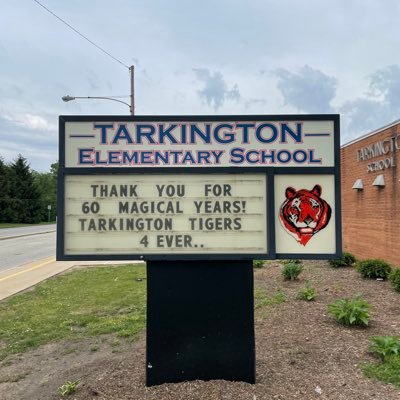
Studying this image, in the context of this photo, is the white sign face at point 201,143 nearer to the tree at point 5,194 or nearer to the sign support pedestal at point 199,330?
the sign support pedestal at point 199,330

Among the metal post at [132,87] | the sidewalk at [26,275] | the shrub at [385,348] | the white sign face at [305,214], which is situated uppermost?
the metal post at [132,87]

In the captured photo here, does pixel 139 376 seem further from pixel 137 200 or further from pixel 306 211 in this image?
pixel 306 211

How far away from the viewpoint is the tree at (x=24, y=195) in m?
63.8

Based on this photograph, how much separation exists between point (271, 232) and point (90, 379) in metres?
2.46

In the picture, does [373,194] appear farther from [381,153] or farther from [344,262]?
[344,262]

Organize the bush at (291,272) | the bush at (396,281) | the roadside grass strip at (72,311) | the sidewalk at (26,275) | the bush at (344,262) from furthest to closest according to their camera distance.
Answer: the bush at (344,262)
the sidewalk at (26,275)
the bush at (291,272)
the bush at (396,281)
the roadside grass strip at (72,311)

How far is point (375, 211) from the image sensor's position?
11523mm

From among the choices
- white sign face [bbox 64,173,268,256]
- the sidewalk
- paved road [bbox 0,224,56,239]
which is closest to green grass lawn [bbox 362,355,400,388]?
white sign face [bbox 64,173,268,256]

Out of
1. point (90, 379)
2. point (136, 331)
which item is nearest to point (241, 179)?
point (90, 379)

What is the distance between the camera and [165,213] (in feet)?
13.7

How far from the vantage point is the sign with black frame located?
4.16 metres

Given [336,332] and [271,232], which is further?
[336,332]

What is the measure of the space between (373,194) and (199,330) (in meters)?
9.00

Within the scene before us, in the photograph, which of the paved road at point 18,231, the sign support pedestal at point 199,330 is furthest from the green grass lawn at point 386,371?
the paved road at point 18,231
